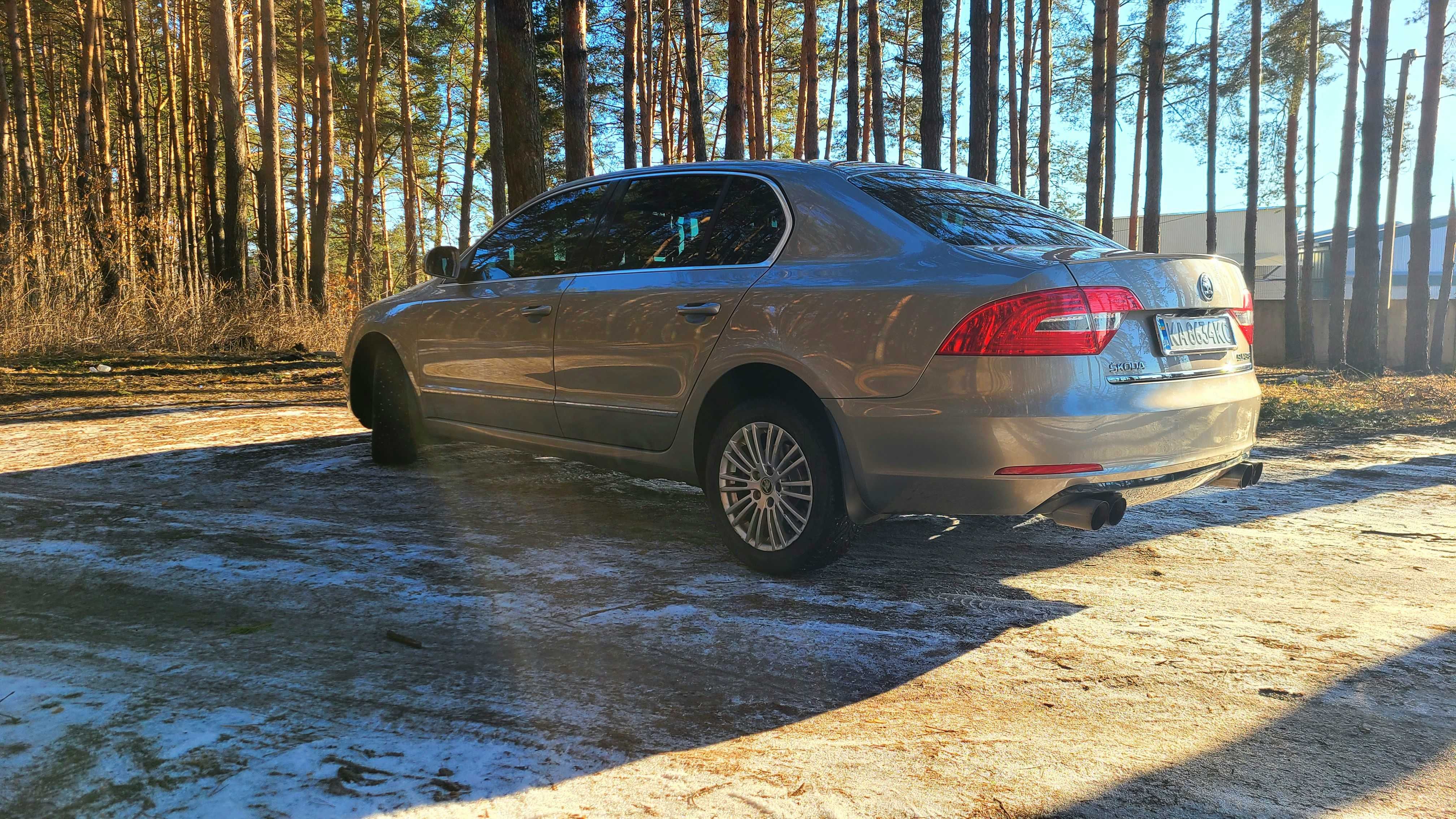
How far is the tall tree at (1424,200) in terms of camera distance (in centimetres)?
1603

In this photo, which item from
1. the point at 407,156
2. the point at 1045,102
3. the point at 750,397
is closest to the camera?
the point at 750,397

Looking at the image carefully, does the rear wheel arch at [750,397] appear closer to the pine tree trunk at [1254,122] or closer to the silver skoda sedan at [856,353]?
the silver skoda sedan at [856,353]

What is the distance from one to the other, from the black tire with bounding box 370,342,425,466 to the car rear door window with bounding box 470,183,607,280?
93 cm

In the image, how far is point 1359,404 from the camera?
10.2m

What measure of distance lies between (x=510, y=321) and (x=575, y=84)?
8.06 meters

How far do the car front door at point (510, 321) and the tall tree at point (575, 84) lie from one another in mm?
6815

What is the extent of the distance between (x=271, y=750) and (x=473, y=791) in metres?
0.55

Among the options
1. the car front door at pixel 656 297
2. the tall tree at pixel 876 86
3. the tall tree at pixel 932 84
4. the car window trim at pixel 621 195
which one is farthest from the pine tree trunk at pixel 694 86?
the car front door at pixel 656 297

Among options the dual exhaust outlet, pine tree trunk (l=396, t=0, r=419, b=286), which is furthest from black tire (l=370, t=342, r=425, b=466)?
pine tree trunk (l=396, t=0, r=419, b=286)

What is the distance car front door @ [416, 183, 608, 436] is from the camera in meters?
4.89

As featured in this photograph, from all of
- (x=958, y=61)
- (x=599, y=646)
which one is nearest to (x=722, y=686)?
(x=599, y=646)

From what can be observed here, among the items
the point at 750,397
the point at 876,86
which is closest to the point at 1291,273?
the point at 876,86

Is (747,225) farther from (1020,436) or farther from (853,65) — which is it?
(853,65)

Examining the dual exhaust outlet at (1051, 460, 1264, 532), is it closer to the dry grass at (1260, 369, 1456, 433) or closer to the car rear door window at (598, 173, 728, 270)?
the car rear door window at (598, 173, 728, 270)
